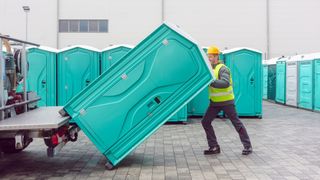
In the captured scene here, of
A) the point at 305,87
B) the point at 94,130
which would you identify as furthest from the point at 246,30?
the point at 94,130

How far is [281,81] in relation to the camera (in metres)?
18.3

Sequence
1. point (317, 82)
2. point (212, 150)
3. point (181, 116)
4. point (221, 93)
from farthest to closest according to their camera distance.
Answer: point (317, 82), point (181, 116), point (212, 150), point (221, 93)

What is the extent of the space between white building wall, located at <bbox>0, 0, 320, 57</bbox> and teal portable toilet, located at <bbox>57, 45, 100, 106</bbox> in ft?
58.6

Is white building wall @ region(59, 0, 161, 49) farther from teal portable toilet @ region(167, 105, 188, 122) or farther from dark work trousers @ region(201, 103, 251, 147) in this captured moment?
dark work trousers @ region(201, 103, 251, 147)

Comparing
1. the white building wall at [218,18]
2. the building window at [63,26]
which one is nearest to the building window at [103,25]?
the building window at [63,26]

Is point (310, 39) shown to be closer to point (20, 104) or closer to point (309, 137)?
point (309, 137)

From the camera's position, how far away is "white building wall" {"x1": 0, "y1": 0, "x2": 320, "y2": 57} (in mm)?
30172

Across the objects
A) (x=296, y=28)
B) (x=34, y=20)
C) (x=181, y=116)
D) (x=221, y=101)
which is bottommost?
(x=181, y=116)

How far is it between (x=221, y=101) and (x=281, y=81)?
1120 cm

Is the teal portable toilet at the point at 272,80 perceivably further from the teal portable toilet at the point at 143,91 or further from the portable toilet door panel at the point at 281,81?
the teal portable toilet at the point at 143,91

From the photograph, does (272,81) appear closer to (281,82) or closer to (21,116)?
(281,82)

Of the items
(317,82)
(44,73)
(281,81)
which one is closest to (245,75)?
(317,82)

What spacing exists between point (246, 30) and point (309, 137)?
21.1 metres

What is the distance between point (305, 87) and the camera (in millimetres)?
15945
